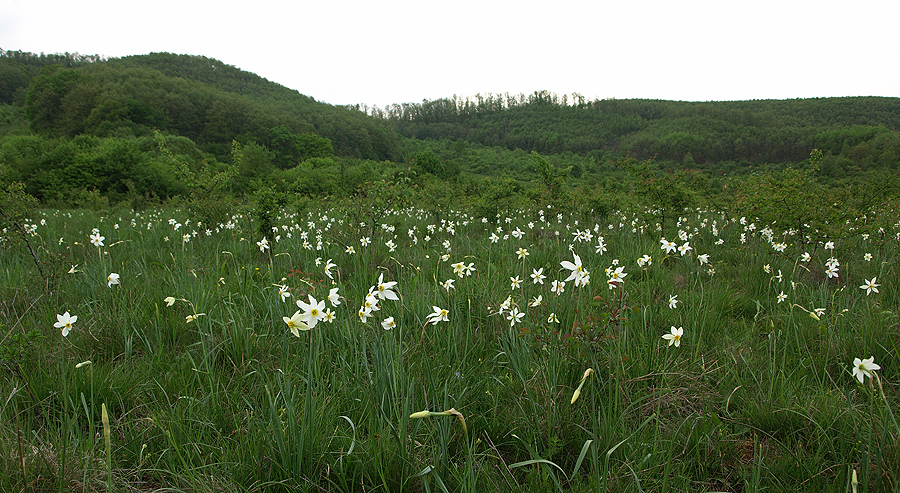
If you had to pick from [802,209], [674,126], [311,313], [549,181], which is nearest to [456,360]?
[311,313]

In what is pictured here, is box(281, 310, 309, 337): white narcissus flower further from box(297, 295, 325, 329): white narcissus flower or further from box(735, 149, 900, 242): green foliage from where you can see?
box(735, 149, 900, 242): green foliage

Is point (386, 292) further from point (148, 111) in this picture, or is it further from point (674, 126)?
point (674, 126)

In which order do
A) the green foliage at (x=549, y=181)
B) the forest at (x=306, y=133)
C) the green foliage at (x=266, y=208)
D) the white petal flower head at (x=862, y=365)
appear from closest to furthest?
the white petal flower head at (x=862, y=365), the green foliage at (x=266, y=208), the green foliage at (x=549, y=181), the forest at (x=306, y=133)

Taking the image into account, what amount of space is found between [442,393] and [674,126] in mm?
88515

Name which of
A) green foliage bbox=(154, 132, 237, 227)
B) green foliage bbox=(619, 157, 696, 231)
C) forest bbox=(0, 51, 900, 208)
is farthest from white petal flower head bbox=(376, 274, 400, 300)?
forest bbox=(0, 51, 900, 208)

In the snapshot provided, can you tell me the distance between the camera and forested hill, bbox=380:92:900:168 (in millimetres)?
53391

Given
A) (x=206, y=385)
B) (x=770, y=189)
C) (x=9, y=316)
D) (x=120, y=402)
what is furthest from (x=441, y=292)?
(x=770, y=189)

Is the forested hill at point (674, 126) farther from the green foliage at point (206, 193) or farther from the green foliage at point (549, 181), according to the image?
the green foliage at point (206, 193)

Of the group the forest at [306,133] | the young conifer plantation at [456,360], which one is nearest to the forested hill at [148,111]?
the forest at [306,133]

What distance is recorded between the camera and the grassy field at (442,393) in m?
1.51

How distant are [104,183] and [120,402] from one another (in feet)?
104

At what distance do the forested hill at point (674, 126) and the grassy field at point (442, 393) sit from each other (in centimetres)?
5409

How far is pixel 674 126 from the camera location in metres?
74.3

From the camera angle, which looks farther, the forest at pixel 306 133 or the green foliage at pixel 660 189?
the forest at pixel 306 133
